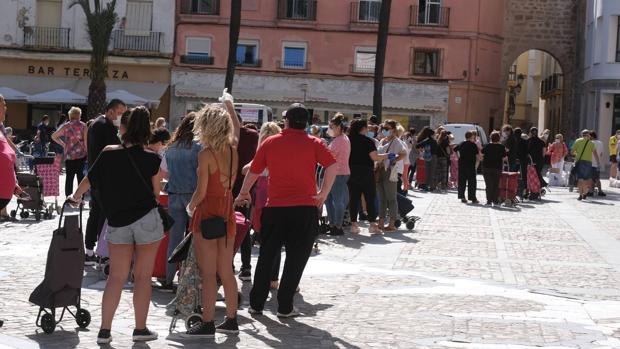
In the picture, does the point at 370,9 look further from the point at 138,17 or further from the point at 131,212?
the point at 131,212

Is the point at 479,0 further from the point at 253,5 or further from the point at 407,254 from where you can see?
the point at 407,254

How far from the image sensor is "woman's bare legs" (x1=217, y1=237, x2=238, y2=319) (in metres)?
9.35

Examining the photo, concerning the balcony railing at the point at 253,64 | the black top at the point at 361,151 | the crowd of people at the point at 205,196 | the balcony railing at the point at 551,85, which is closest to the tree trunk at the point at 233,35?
the balcony railing at the point at 253,64

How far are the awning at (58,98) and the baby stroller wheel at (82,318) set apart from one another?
126ft

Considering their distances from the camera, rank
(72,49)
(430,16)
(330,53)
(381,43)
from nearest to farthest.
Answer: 1. (381,43)
2. (72,49)
3. (330,53)
4. (430,16)

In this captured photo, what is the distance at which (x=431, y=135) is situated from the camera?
32.2m

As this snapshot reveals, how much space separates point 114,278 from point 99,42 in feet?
124

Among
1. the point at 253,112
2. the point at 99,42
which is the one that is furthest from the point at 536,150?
the point at 99,42

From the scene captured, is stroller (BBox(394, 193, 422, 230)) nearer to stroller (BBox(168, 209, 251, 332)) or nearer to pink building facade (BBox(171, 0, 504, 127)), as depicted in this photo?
stroller (BBox(168, 209, 251, 332))

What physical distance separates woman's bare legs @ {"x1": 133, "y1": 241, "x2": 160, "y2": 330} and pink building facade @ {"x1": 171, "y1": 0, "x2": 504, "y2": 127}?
41935mm

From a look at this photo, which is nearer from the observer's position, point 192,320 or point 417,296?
point 192,320

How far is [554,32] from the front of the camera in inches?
2259

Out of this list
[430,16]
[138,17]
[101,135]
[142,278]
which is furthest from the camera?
[430,16]

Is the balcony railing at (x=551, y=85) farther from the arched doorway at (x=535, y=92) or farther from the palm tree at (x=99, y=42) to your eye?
the palm tree at (x=99, y=42)
